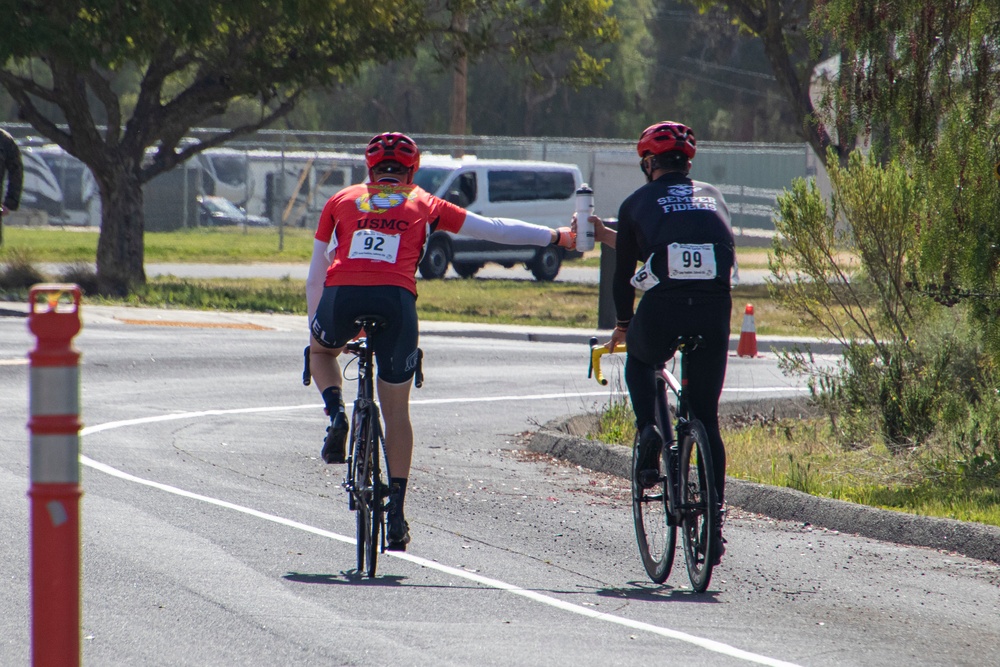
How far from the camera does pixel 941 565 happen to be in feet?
21.7

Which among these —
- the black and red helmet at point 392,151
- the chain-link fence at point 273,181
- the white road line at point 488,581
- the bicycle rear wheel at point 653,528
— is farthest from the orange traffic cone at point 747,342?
the chain-link fence at point 273,181

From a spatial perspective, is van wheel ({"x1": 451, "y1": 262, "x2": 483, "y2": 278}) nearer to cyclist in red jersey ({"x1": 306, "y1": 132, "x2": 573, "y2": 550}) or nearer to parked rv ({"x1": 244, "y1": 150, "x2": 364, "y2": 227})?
parked rv ({"x1": 244, "y1": 150, "x2": 364, "y2": 227})

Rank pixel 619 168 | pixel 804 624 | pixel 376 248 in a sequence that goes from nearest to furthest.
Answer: pixel 804 624
pixel 376 248
pixel 619 168

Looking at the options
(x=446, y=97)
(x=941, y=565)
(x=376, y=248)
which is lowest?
(x=941, y=565)

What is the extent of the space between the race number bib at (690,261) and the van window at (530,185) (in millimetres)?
23378

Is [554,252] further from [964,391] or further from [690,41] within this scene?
[690,41]

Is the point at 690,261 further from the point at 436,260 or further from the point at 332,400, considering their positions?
the point at 436,260

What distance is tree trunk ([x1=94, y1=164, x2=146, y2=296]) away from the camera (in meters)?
21.5

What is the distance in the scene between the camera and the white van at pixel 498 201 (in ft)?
91.1

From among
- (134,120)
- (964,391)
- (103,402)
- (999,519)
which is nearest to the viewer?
(999,519)

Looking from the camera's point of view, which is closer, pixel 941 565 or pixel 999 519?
pixel 941 565

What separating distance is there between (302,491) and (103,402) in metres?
3.97

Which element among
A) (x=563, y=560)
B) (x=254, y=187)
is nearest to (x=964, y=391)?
(x=563, y=560)

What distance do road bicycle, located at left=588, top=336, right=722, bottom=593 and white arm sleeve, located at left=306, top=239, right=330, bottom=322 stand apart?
1249 mm
